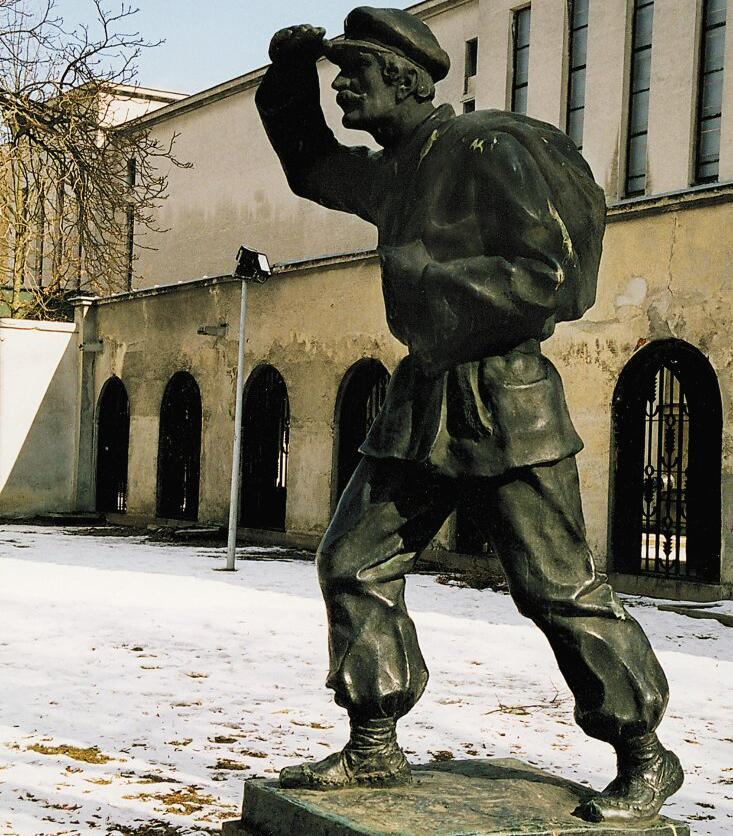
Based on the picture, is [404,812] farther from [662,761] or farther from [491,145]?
[491,145]

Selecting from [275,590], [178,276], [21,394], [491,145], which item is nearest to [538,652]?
[275,590]

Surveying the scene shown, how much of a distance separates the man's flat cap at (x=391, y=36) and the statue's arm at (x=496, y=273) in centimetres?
38

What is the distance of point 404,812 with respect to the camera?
3502 mm

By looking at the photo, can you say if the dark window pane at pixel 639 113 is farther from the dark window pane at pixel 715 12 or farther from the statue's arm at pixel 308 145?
the statue's arm at pixel 308 145

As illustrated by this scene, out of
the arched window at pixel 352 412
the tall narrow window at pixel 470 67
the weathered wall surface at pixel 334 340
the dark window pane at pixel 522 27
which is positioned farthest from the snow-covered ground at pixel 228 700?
the tall narrow window at pixel 470 67

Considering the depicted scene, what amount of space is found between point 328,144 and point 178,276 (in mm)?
26478

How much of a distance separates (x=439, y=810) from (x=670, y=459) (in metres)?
10.4

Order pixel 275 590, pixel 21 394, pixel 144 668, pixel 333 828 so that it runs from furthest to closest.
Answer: pixel 21 394
pixel 275 590
pixel 144 668
pixel 333 828

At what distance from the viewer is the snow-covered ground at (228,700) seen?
5258 mm

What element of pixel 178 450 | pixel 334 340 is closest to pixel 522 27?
pixel 334 340

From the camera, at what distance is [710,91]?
19391 mm

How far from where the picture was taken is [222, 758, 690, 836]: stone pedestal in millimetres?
3375

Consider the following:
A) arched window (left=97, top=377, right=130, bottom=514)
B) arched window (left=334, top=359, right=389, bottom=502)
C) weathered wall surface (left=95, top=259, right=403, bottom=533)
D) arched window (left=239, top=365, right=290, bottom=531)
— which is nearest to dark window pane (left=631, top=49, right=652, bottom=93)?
weathered wall surface (left=95, top=259, right=403, bottom=533)

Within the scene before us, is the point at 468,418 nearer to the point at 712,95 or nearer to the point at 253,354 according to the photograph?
the point at 253,354
